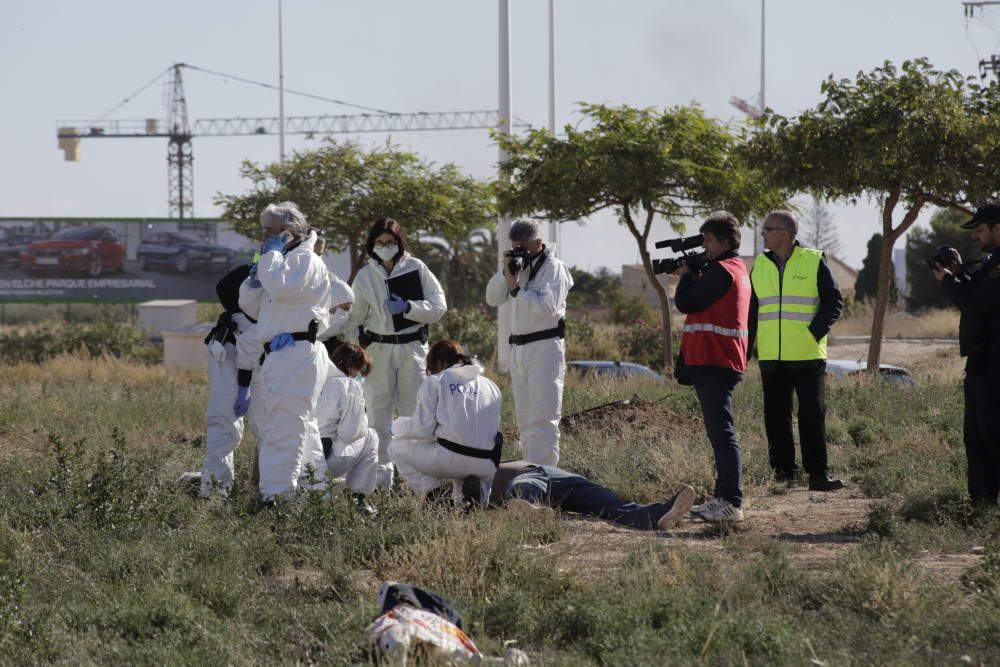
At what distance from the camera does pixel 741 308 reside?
762 centimetres

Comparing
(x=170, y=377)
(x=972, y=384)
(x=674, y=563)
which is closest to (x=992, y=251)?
(x=972, y=384)

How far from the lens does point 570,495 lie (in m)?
7.86

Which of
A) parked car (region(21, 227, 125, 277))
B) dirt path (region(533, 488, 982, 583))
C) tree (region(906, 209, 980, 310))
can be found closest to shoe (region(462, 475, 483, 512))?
dirt path (region(533, 488, 982, 583))

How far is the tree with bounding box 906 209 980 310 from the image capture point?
47.8 meters

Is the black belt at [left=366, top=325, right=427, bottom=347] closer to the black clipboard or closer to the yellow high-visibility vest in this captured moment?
the black clipboard

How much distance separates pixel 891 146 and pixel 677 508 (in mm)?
8993

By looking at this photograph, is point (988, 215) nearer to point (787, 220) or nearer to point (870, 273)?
point (787, 220)

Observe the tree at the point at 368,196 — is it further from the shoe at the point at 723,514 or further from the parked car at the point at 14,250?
the parked car at the point at 14,250

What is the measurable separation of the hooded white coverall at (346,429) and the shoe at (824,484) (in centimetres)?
307

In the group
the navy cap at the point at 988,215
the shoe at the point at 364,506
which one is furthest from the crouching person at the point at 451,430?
the navy cap at the point at 988,215

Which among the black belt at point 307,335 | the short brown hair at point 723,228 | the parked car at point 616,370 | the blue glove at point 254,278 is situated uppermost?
the short brown hair at point 723,228

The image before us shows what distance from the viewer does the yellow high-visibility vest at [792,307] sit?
8680 mm

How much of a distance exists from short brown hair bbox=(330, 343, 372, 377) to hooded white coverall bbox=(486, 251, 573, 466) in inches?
43.6

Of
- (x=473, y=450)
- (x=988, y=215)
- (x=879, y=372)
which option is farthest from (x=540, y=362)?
(x=879, y=372)
